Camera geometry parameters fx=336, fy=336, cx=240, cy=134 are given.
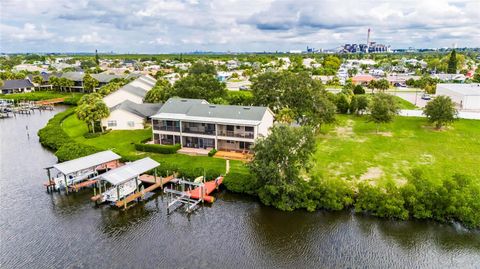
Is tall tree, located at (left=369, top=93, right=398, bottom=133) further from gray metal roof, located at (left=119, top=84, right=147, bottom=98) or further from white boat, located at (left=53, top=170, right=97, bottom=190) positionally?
gray metal roof, located at (left=119, top=84, right=147, bottom=98)

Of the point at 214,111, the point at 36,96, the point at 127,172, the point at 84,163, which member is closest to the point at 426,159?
the point at 214,111

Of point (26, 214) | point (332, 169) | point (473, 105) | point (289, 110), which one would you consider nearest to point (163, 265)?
point (26, 214)

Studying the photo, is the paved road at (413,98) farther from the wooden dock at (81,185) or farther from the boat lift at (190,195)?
the wooden dock at (81,185)

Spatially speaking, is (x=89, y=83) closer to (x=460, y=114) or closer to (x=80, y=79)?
(x=80, y=79)

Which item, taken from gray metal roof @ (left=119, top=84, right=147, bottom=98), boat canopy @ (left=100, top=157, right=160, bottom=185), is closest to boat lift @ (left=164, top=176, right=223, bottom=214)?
boat canopy @ (left=100, top=157, right=160, bottom=185)

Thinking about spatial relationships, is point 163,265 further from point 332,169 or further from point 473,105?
point 473,105
